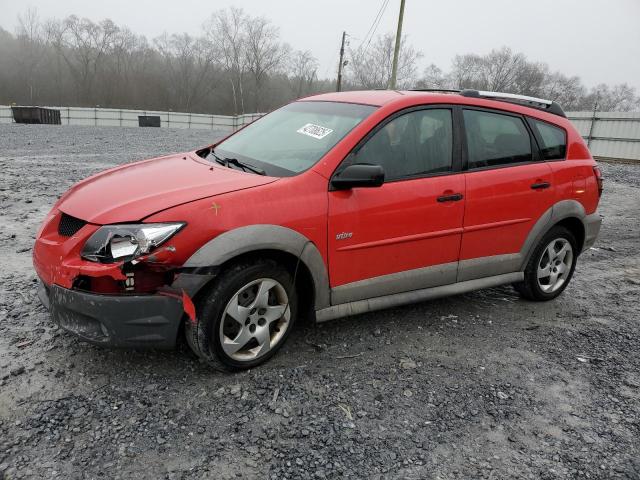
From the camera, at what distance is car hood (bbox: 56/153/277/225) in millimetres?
2910

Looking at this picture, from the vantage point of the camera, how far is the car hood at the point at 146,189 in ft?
9.55

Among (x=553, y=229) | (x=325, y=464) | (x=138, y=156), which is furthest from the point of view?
(x=138, y=156)

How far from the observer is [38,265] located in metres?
3.13

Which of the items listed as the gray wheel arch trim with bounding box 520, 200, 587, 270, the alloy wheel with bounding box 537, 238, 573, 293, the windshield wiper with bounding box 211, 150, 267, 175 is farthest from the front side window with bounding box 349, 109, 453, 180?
the alloy wheel with bounding box 537, 238, 573, 293

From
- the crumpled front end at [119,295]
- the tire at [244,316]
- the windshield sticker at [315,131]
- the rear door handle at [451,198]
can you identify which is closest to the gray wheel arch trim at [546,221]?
the rear door handle at [451,198]

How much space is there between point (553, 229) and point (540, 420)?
209 cm

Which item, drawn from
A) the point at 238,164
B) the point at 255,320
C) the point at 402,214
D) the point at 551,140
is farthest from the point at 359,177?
the point at 551,140

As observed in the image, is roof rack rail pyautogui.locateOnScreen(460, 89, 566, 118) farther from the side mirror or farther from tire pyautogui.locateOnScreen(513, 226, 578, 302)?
the side mirror

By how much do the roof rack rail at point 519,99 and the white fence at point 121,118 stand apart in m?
26.0

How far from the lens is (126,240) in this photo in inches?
111

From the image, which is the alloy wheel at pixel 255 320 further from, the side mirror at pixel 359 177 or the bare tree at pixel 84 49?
the bare tree at pixel 84 49

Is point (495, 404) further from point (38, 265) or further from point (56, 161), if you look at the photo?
point (56, 161)

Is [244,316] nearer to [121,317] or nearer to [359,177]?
[121,317]

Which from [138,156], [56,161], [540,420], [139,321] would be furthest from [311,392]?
[138,156]
